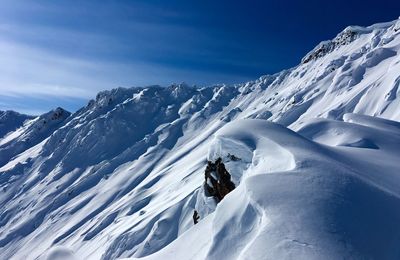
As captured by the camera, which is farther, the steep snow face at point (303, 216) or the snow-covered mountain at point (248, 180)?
the snow-covered mountain at point (248, 180)

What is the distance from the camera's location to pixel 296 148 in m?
17.7

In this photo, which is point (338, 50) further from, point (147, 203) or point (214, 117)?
point (147, 203)

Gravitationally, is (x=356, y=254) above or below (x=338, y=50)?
below

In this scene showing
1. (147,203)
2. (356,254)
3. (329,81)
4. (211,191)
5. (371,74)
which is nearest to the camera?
(356,254)

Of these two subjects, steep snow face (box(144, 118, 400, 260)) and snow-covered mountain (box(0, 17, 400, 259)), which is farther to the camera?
snow-covered mountain (box(0, 17, 400, 259))

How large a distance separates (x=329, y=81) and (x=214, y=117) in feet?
252

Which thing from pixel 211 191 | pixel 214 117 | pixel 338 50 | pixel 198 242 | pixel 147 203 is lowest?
pixel 147 203

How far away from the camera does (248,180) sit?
540 inches

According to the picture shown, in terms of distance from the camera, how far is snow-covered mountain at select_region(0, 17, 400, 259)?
1106cm

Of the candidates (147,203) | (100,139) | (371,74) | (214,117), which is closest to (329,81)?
(371,74)

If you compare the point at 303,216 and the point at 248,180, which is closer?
the point at 303,216

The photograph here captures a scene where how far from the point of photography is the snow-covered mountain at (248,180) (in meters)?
11.1

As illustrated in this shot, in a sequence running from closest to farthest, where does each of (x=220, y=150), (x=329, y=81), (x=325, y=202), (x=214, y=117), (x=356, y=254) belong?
(x=356, y=254)
(x=325, y=202)
(x=220, y=150)
(x=329, y=81)
(x=214, y=117)

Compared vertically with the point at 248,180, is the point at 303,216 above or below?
below
